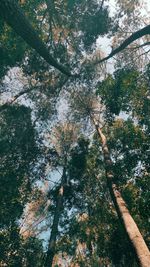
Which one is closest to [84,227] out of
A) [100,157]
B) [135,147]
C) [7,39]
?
[100,157]

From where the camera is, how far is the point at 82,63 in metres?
19.4

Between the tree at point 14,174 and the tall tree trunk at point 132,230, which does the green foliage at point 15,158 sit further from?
the tall tree trunk at point 132,230

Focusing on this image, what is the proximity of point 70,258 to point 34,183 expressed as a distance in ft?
20.0

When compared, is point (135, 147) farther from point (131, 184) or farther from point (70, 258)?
point (70, 258)

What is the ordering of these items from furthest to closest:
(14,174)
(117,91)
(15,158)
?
(15,158), (14,174), (117,91)

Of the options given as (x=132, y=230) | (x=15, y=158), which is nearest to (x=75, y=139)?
(x=15, y=158)

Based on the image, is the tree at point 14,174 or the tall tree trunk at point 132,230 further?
the tree at point 14,174

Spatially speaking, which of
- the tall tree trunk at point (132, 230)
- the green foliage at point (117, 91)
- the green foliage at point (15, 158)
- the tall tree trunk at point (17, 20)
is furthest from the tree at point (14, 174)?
the tall tree trunk at point (17, 20)

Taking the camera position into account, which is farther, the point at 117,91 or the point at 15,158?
the point at 15,158

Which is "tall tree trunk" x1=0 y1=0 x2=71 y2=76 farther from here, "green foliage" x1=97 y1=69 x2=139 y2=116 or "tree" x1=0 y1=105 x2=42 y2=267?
"tree" x1=0 y1=105 x2=42 y2=267

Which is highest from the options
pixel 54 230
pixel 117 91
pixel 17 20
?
pixel 117 91

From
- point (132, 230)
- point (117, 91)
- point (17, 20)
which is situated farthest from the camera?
point (117, 91)

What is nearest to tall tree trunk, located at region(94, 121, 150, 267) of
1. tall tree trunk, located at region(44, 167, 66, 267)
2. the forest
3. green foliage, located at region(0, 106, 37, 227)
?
the forest

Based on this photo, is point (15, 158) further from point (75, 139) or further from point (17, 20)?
point (17, 20)
